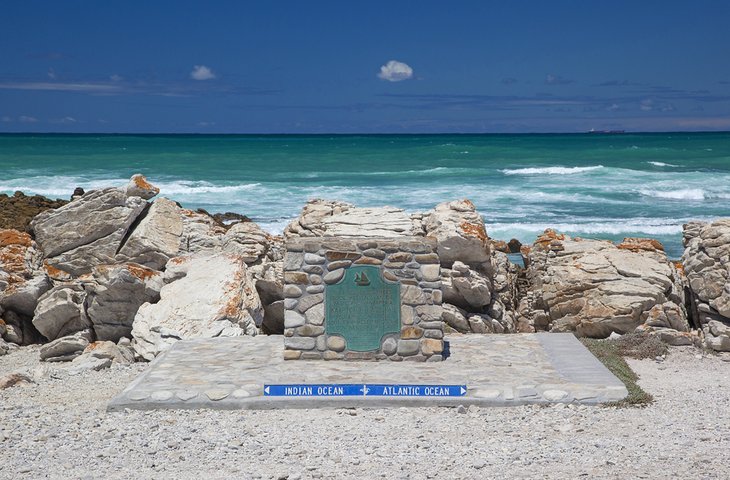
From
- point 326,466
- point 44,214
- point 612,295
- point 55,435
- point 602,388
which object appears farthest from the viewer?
point 44,214

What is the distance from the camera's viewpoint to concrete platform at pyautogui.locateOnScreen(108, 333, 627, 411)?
9.02 metres

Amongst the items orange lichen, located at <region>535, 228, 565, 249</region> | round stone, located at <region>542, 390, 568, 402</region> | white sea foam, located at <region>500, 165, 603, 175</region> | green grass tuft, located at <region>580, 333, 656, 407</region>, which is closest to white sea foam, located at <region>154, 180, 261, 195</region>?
white sea foam, located at <region>500, 165, 603, 175</region>

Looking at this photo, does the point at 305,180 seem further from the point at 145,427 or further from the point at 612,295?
the point at 145,427

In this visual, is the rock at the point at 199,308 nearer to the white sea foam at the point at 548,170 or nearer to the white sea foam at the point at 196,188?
the white sea foam at the point at 196,188

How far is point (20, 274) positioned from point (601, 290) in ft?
28.2

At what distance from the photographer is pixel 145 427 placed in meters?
8.46

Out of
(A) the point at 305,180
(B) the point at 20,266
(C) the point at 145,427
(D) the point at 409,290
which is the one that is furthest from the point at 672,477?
(A) the point at 305,180

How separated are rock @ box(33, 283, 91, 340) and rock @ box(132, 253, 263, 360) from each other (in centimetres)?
136

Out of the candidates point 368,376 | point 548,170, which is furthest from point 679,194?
point 368,376

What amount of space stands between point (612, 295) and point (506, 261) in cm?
241

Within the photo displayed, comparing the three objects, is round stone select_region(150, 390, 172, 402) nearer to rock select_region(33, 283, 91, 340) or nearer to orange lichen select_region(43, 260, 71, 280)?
rock select_region(33, 283, 91, 340)

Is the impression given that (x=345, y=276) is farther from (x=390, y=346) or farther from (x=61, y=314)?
(x=61, y=314)

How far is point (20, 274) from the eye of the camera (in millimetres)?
14203

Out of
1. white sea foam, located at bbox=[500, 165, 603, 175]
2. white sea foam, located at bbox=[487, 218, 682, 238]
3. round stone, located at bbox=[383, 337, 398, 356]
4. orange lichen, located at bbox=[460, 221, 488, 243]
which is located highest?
white sea foam, located at bbox=[500, 165, 603, 175]
